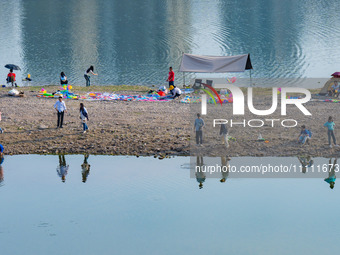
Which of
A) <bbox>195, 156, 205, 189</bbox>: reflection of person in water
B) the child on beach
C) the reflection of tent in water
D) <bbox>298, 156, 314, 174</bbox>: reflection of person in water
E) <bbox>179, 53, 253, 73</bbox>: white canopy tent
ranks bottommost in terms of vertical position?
<bbox>195, 156, 205, 189</bbox>: reflection of person in water

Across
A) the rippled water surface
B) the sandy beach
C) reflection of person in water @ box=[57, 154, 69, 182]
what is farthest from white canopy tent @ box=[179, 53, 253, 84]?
reflection of person in water @ box=[57, 154, 69, 182]

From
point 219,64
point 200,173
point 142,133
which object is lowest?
point 200,173

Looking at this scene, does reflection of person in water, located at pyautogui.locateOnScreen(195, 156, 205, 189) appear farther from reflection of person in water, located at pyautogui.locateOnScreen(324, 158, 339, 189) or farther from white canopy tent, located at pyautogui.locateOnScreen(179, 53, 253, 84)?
white canopy tent, located at pyautogui.locateOnScreen(179, 53, 253, 84)

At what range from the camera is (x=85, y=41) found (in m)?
84.8

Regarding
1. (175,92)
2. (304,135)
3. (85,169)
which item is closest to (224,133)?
(304,135)

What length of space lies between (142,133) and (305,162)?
10524 mm

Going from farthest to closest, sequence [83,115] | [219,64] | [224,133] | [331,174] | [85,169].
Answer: [219,64] < [83,115] < [224,133] < [85,169] < [331,174]

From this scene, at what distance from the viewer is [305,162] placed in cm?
3159

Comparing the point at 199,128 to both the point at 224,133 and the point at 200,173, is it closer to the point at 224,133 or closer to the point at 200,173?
the point at 224,133

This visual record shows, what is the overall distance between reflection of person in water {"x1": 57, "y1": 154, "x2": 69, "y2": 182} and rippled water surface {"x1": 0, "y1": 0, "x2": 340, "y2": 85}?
1068 inches

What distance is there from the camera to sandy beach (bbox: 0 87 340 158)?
109 feet

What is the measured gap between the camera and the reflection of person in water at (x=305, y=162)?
1220 inches

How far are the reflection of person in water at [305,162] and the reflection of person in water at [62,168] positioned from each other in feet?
43.2

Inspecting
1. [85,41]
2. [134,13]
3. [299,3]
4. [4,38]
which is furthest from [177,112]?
[299,3]
